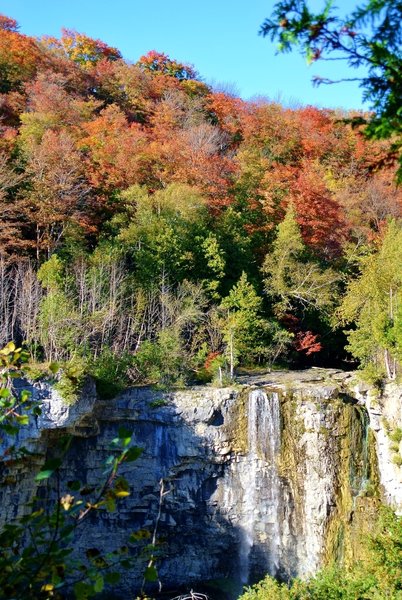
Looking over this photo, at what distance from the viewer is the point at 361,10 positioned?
130 inches

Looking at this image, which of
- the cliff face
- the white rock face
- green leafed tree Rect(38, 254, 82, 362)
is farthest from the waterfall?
green leafed tree Rect(38, 254, 82, 362)

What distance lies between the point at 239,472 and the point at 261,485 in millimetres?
629

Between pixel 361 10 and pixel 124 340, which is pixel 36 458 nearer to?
pixel 124 340

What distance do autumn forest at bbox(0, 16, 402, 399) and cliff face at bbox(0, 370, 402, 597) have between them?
1.02 m

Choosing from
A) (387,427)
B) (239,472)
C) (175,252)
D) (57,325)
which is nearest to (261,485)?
(239,472)

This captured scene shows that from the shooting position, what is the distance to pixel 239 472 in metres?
14.9

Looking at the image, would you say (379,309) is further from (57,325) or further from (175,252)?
(57,325)

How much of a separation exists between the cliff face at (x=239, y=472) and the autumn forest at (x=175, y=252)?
1024 mm

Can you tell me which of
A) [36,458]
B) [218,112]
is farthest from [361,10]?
[218,112]

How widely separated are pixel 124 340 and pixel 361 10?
13.8 m

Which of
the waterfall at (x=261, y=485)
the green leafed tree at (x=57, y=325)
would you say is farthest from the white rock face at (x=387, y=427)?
the green leafed tree at (x=57, y=325)

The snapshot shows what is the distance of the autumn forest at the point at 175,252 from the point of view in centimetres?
1542

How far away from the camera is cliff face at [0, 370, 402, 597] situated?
14.3 meters

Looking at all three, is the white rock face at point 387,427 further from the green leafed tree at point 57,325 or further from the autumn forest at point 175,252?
the green leafed tree at point 57,325
